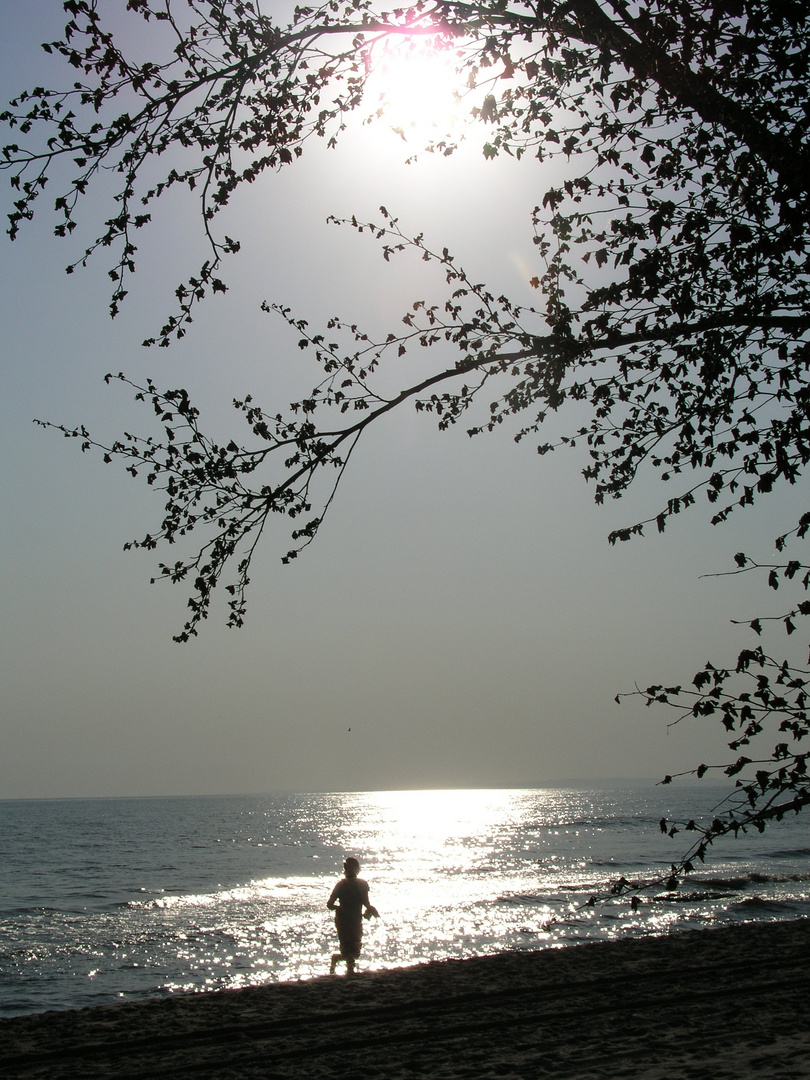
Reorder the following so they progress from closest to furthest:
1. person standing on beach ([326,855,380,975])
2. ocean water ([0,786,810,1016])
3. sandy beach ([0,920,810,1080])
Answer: sandy beach ([0,920,810,1080]) < person standing on beach ([326,855,380,975]) < ocean water ([0,786,810,1016])

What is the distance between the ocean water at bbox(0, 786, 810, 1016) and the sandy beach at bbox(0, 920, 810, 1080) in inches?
59.6

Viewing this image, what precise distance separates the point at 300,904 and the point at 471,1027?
86.8 ft

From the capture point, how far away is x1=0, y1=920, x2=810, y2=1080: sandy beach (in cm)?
747

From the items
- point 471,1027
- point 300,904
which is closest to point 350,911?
point 471,1027

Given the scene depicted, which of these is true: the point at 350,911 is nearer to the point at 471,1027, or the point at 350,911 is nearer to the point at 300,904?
the point at 471,1027

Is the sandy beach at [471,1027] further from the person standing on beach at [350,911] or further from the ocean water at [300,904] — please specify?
the ocean water at [300,904]

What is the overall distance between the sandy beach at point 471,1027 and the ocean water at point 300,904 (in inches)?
59.6

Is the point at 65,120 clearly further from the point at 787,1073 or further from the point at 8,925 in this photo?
the point at 8,925

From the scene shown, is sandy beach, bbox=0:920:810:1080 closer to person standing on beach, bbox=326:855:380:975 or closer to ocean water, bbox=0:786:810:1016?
person standing on beach, bbox=326:855:380:975

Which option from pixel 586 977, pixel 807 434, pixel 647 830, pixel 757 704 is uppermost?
pixel 807 434

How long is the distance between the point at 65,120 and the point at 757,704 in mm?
5989

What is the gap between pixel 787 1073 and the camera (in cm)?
670

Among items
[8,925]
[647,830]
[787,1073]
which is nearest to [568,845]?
[647,830]

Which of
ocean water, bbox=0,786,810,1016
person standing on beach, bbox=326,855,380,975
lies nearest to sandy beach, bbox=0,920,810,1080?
person standing on beach, bbox=326,855,380,975
